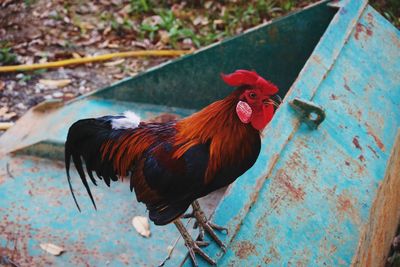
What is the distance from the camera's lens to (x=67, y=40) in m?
5.49

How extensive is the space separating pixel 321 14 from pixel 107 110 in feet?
5.46

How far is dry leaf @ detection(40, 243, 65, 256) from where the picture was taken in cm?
295

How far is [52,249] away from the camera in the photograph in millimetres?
2965

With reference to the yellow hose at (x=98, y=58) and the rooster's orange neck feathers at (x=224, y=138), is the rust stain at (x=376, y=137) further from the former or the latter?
the yellow hose at (x=98, y=58)

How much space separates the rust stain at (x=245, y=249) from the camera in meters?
2.00

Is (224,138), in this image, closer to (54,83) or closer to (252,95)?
(252,95)

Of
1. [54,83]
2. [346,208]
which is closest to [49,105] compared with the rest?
[54,83]

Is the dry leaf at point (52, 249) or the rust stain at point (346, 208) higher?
the rust stain at point (346, 208)

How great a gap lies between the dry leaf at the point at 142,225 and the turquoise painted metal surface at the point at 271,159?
0.03 meters

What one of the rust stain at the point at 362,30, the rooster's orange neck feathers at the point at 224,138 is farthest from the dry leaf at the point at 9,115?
the rust stain at the point at 362,30

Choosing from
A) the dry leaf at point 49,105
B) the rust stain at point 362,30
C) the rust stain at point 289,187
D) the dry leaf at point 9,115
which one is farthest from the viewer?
the dry leaf at point 9,115

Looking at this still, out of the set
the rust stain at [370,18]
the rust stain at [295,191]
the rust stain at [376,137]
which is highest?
the rust stain at [370,18]

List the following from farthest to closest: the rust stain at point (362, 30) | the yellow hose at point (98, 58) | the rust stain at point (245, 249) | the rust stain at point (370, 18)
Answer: the yellow hose at point (98, 58) → the rust stain at point (370, 18) → the rust stain at point (362, 30) → the rust stain at point (245, 249)

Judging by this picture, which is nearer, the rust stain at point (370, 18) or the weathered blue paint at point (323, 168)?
the weathered blue paint at point (323, 168)
